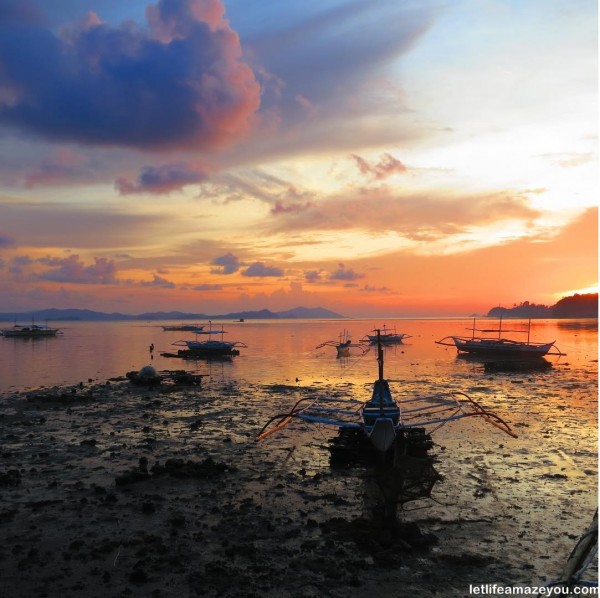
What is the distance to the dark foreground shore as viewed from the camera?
10.8m

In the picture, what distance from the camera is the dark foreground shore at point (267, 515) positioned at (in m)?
10.8

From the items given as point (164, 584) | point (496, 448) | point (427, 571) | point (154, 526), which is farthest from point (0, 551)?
point (496, 448)

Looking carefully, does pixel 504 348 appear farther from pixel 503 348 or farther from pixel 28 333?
pixel 28 333

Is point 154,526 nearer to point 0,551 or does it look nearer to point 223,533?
point 223,533

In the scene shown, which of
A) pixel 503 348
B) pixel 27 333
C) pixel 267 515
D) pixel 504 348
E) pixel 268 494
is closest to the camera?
pixel 267 515

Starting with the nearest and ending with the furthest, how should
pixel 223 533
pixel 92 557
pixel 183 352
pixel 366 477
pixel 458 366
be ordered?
1. pixel 92 557
2. pixel 223 533
3. pixel 366 477
4. pixel 458 366
5. pixel 183 352

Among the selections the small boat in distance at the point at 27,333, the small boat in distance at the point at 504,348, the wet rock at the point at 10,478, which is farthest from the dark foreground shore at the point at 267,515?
the small boat in distance at the point at 27,333

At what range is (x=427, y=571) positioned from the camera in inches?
432

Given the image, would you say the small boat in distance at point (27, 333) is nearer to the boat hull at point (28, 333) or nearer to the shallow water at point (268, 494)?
the boat hull at point (28, 333)

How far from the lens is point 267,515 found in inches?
555

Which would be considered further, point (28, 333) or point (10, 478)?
point (28, 333)

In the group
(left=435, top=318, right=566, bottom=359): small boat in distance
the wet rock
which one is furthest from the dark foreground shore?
(left=435, top=318, right=566, bottom=359): small boat in distance

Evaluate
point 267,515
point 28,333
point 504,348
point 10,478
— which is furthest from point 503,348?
point 28,333

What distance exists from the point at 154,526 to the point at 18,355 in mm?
73845
